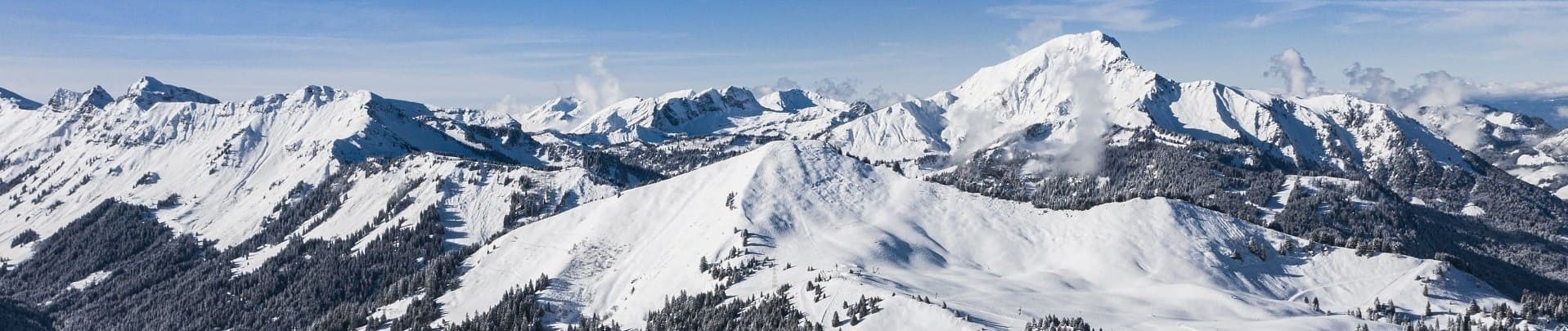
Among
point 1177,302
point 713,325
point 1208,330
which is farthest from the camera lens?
point 1177,302

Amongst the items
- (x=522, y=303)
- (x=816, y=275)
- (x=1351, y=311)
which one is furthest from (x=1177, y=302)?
(x=522, y=303)

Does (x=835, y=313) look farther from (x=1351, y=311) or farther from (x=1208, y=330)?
(x=1351, y=311)

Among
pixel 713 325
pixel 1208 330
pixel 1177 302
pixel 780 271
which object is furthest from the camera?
pixel 780 271

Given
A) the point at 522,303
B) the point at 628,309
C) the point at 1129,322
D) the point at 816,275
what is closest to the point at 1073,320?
the point at 1129,322

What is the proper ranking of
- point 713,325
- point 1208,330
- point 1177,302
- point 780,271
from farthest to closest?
point 780,271 < point 1177,302 < point 713,325 < point 1208,330

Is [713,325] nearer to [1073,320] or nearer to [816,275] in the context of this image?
[816,275]

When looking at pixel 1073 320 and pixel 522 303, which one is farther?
pixel 522 303

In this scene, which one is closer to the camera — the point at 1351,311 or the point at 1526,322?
the point at 1526,322

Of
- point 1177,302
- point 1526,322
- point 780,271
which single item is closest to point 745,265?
point 780,271
